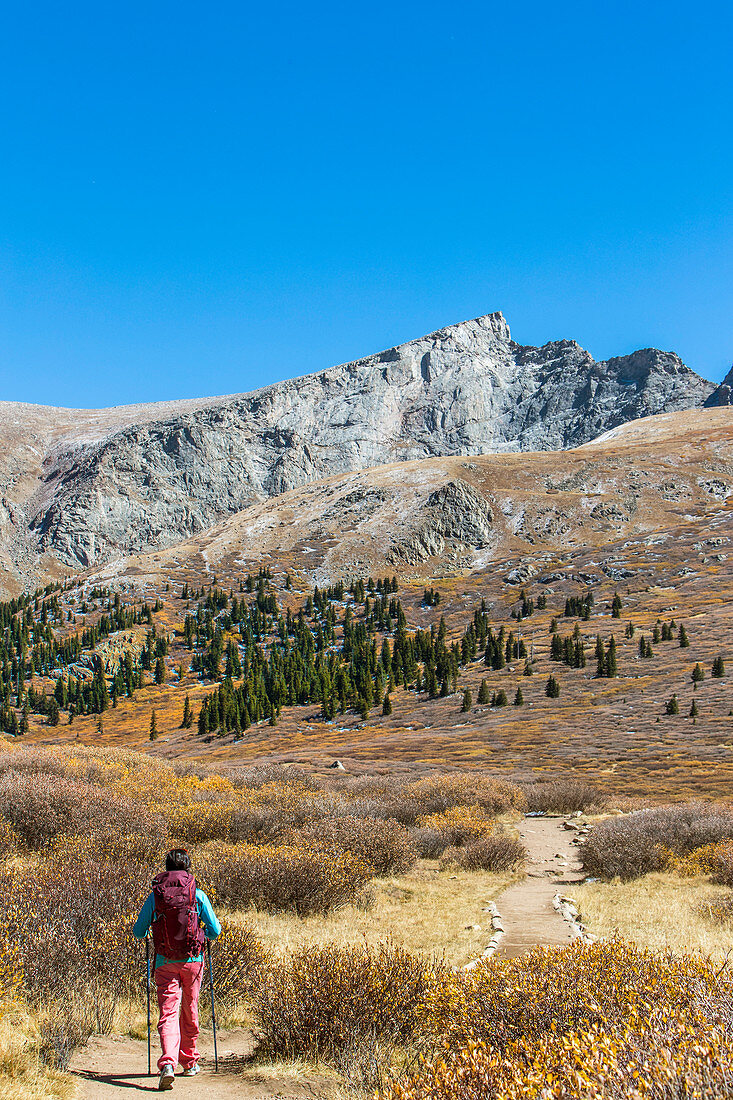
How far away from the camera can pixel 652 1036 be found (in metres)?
4.43

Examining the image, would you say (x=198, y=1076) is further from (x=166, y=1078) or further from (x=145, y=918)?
(x=145, y=918)

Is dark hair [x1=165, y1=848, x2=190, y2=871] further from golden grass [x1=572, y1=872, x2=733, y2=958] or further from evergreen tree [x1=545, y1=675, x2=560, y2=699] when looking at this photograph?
evergreen tree [x1=545, y1=675, x2=560, y2=699]

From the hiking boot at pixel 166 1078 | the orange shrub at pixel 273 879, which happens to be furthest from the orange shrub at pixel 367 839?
the hiking boot at pixel 166 1078

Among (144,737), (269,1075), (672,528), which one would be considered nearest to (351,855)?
(269,1075)

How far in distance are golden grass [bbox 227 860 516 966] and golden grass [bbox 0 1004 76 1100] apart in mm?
5434

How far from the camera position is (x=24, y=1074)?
19.4ft

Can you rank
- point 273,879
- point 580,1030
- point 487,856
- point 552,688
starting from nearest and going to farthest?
point 580,1030
point 273,879
point 487,856
point 552,688

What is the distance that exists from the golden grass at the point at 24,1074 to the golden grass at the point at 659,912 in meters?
9.73

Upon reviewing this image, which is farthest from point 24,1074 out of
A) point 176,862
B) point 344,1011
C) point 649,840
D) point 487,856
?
point 649,840

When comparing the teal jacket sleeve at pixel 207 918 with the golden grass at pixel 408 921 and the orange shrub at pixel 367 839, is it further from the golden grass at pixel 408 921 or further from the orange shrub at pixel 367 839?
the orange shrub at pixel 367 839

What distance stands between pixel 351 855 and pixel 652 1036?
12.7 m

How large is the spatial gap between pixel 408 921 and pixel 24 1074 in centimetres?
1028

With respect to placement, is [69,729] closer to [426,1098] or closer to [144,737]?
[144,737]

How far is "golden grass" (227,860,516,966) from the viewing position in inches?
484
